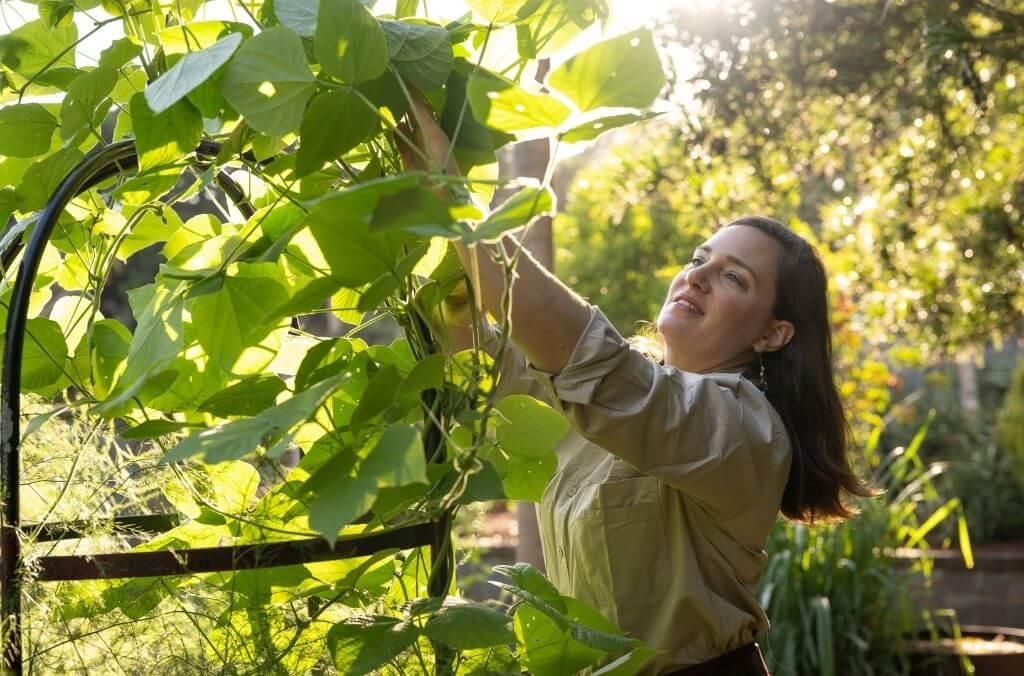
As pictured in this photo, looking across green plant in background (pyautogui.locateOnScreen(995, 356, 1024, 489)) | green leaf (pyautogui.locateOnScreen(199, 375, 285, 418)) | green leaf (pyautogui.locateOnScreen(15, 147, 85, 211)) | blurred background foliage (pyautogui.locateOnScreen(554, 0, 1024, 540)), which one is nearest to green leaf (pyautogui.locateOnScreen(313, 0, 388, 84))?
green leaf (pyautogui.locateOnScreen(199, 375, 285, 418))

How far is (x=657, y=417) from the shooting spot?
1015 millimetres

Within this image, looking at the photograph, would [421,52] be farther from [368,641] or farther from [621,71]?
[368,641]

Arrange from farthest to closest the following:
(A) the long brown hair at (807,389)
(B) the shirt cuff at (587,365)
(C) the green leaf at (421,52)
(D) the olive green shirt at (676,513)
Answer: (A) the long brown hair at (807,389)
(D) the olive green shirt at (676,513)
(B) the shirt cuff at (587,365)
(C) the green leaf at (421,52)

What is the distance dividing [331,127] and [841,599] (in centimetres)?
324

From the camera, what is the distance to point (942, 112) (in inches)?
112

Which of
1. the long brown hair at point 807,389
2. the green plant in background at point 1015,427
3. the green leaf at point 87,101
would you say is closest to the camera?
the green leaf at point 87,101

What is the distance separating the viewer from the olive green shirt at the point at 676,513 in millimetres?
1062

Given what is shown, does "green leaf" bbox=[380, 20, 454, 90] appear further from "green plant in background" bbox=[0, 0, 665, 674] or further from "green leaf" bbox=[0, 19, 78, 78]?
"green leaf" bbox=[0, 19, 78, 78]

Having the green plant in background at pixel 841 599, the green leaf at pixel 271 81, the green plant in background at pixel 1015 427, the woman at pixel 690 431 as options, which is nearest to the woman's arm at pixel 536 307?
the woman at pixel 690 431

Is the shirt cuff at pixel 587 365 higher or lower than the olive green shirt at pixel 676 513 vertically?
higher

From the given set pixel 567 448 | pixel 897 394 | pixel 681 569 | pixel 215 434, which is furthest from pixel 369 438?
pixel 897 394

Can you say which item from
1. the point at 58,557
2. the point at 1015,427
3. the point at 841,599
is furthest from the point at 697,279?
the point at 1015,427

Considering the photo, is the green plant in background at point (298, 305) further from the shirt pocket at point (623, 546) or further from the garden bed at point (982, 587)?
the garden bed at point (982, 587)

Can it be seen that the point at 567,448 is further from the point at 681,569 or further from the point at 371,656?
the point at 371,656
